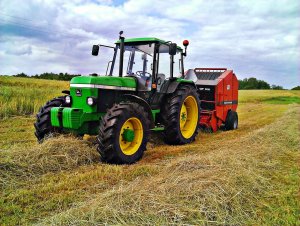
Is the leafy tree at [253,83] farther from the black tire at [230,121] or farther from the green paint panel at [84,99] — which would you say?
the green paint panel at [84,99]

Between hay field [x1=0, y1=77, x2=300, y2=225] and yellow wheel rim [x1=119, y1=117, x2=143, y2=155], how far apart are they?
0.35 m

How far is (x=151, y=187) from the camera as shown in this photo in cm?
449

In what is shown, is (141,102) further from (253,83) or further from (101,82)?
(253,83)

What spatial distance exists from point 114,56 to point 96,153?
8.35ft

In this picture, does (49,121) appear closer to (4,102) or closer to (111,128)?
(111,128)

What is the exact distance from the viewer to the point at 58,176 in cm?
530

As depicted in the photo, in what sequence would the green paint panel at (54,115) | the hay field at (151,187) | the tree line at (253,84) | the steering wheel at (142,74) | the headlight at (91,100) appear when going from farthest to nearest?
the tree line at (253,84) → the steering wheel at (142,74) → the green paint panel at (54,115) → the headlight at (91,100) → the hay field at (151,187)

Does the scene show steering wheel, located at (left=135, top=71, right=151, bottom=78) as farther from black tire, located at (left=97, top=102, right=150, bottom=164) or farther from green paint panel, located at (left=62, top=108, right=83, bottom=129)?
green paint panel, located at (left=62, top=108, right=83, bottom=129)

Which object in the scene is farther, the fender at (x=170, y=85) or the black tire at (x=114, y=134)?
the fender at (x=170, y=85)

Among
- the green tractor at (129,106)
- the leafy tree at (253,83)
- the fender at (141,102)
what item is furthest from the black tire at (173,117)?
the leafy tree at (253,83)

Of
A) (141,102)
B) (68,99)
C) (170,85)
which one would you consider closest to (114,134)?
(141,102)

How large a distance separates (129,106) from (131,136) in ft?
1.80

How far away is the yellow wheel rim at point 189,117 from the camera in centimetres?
880

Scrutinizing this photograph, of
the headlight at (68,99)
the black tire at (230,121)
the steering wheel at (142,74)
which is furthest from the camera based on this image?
the black tire at (230,121)
